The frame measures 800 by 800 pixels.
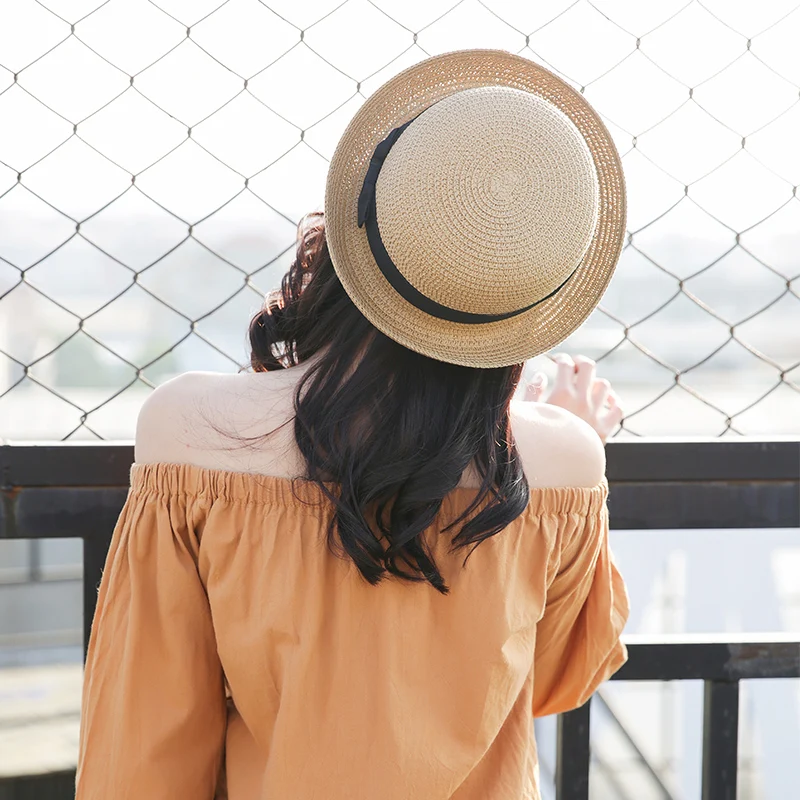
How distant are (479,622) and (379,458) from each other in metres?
0.21

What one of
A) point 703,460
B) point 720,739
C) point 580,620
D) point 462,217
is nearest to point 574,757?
point 720,739

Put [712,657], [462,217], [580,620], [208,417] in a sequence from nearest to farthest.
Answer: [462,217] → [208,417] → [580,620] → [712,657]

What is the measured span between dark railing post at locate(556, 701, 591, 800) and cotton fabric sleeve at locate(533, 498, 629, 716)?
0.17 meters

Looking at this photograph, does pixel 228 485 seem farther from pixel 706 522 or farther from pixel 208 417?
pixel 706 522

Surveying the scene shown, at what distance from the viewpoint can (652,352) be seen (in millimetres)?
1300

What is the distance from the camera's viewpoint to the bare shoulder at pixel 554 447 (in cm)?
91

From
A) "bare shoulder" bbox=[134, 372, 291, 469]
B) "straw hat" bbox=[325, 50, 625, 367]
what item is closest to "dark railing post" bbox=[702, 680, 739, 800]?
"straw hat" bbox=[325, 50, 625, 367]

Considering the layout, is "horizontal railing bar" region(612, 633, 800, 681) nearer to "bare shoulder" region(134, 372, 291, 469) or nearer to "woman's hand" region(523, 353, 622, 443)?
"woman's hand" region(523, 353, 622, 443)

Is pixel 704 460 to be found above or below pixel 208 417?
below

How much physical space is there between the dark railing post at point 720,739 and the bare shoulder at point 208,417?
851 millimetres

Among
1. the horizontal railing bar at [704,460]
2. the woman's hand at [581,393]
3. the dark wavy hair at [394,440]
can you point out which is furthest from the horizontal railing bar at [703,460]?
the dark wavy hair at [394,440]

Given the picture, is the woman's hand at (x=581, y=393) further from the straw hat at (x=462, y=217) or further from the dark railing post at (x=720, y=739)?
the dark railing post at (x=720, y=739)

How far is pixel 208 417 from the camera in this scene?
84cm

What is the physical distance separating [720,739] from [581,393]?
62 centimetres
